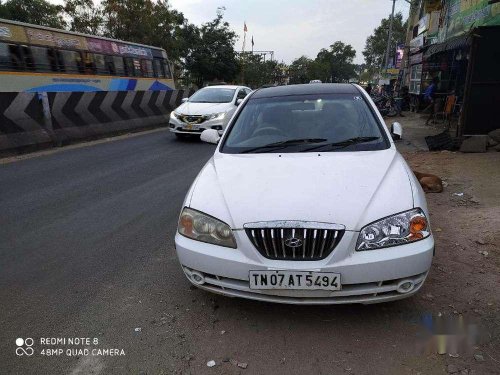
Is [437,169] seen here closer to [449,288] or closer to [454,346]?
[449,288]

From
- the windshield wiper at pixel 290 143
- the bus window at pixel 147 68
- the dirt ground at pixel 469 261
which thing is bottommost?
the dirt ground at pixel 469 261

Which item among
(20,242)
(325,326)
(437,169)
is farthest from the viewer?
(437,169)

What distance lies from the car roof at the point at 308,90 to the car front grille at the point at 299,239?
2164 millimetres

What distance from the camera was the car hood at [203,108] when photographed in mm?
10742

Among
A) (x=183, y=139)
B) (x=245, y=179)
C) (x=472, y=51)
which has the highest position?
(x=472, y=51)

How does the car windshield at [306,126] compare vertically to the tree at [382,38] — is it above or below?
below

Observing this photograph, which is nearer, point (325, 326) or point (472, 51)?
point (325, 326)

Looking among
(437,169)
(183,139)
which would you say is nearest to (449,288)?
(437,169)

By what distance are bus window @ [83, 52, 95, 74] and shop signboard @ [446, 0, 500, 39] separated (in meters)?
14.1

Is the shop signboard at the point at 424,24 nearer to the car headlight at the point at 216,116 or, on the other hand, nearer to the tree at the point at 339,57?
the car headlight at the point at 216,116

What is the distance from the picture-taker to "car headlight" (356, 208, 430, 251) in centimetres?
236

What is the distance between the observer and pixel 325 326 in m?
2.60

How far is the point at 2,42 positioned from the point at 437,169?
13201 mm

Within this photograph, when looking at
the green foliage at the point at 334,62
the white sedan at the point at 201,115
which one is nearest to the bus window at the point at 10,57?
the white sedan at the point at 201,115
